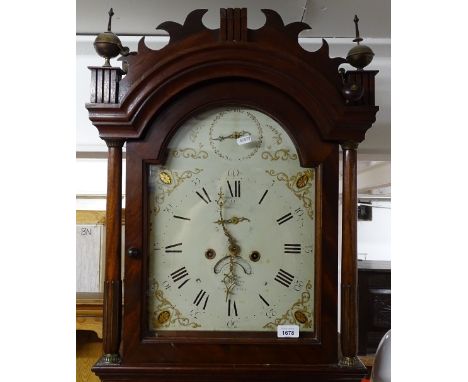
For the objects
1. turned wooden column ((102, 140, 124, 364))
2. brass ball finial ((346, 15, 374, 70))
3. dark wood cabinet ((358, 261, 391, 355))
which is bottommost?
dark wood cabinet ((358, 261, 391, 355))

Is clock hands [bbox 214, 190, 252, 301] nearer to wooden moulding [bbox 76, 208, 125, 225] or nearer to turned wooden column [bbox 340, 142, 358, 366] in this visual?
turned wooden column [bbox 340, 142, 358, 366]

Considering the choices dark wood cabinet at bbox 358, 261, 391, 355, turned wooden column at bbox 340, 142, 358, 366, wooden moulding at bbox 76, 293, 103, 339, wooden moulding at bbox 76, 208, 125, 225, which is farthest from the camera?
dark wood cabinet at bbox 358, 261, 391, 355

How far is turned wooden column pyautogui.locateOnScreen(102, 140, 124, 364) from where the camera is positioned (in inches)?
39.8

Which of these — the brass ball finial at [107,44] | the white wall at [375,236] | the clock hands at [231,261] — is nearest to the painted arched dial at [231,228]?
the clock hands at [231,261]

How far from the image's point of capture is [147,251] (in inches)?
41.1

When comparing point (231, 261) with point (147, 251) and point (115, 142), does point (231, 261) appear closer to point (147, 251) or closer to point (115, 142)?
point (147, 251)

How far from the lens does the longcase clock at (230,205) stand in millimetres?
1015

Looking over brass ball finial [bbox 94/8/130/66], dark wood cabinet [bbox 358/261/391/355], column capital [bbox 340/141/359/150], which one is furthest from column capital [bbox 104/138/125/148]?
dark wood cabinet [bbox 358/261/391/355]

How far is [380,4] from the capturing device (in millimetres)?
1300

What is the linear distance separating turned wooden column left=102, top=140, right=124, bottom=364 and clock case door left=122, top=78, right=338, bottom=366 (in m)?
0.02

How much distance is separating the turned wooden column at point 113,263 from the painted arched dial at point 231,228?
0.23 ft

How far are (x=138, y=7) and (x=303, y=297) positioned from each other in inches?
36.8

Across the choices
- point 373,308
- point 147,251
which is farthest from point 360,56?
point 373,308
